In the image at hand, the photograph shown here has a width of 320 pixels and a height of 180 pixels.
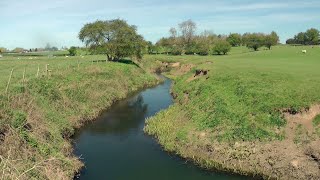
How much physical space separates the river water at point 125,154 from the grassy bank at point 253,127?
3.45 ft

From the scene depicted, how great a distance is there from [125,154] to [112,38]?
49192 millimetres

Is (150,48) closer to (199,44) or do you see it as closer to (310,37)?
(199,44)

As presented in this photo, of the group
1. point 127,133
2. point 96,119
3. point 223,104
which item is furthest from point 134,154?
point 96,119

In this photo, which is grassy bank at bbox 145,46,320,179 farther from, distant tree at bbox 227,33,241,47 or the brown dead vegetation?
distant tree at bbox 227,33,241,47

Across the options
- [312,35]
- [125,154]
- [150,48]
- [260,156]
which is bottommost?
[125,154]

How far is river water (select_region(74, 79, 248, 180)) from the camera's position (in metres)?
22.0

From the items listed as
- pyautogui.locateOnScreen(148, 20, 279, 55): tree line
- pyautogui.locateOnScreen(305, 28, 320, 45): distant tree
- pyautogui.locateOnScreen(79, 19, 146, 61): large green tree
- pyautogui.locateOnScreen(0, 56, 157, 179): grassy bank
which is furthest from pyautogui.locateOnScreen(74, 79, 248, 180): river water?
pyautogui.locateOnScreen(305, 28, 320, 45): distant tree

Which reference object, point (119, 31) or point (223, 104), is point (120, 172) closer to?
point (223, 104)

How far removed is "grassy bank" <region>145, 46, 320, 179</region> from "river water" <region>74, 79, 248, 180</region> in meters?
1.05

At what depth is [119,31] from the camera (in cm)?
7188

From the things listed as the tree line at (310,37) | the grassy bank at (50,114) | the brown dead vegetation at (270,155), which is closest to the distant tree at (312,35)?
the tree line at (310,37)

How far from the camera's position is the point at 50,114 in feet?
95.1

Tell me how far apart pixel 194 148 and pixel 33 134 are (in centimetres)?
1066

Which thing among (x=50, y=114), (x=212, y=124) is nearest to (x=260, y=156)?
(x=212, y=124)
